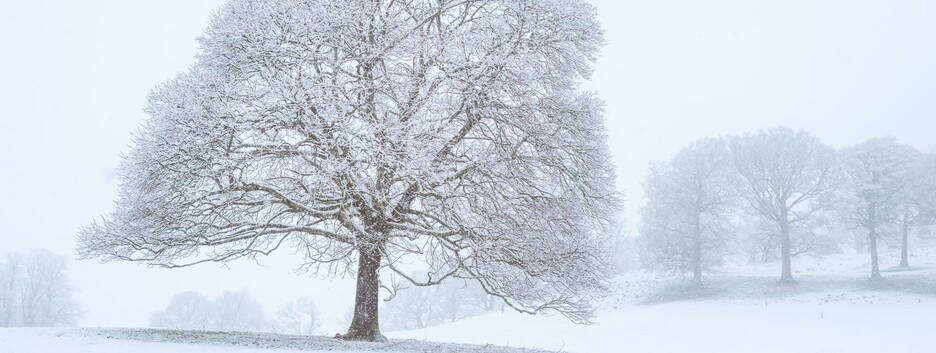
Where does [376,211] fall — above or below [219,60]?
below

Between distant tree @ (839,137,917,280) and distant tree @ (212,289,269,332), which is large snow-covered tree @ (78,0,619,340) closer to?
distant tree @ (839,137,917,280)

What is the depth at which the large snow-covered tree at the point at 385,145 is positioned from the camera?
9.72 metres

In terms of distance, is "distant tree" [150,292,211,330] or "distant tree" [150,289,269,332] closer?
"distant tree" [150,289,269,332]

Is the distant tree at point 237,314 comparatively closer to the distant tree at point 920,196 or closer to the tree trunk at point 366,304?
the tree trunk at point 366,304

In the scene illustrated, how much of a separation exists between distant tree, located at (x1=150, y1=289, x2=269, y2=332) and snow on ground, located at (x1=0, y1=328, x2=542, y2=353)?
43.5 meters

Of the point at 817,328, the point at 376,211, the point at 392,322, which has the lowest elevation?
the point at 392,322

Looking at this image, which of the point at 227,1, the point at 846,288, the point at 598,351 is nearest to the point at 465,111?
the point at 227,1

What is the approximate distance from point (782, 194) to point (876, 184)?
5.17 metres

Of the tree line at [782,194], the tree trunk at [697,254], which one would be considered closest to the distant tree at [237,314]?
the tree line at [782,194]

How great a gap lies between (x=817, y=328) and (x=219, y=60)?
27.4 m

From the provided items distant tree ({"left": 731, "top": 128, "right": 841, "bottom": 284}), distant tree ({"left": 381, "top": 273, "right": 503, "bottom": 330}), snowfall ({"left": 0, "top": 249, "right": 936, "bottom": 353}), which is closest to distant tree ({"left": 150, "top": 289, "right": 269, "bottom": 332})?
distant tree ({"left": 381, "top": 273, "right": 503, "bottom": 330})

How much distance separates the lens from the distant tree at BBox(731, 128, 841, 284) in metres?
37.2

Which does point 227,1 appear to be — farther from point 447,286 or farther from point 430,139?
point 447,286

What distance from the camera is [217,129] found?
958 cm
